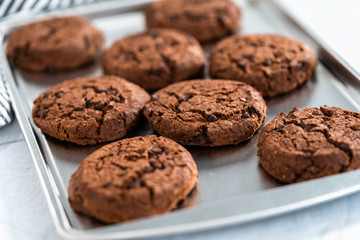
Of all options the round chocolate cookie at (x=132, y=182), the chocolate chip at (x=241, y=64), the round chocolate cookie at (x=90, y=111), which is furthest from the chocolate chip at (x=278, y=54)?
the round chocolate cookie at (x=132, y=182)

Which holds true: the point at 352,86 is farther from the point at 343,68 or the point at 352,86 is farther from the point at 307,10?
the point at 307,10

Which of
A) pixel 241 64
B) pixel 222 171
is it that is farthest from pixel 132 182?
pixel 241 64

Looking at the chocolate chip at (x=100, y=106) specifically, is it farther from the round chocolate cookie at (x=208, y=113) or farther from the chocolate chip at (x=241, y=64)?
the chocolate chip at (x=241, y=64)

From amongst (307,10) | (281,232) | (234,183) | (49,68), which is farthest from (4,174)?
(307,10)

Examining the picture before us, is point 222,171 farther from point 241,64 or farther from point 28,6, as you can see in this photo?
point 28,6

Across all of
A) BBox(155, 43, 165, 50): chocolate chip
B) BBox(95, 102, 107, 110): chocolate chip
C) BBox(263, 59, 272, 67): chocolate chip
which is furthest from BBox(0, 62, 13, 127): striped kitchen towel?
BBox(263, 59, 272, 67): chocolate chip

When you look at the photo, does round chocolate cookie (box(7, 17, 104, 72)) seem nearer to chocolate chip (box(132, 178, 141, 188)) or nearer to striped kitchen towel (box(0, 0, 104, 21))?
striped kitchen towel (box(0, 0, 104, 21))
